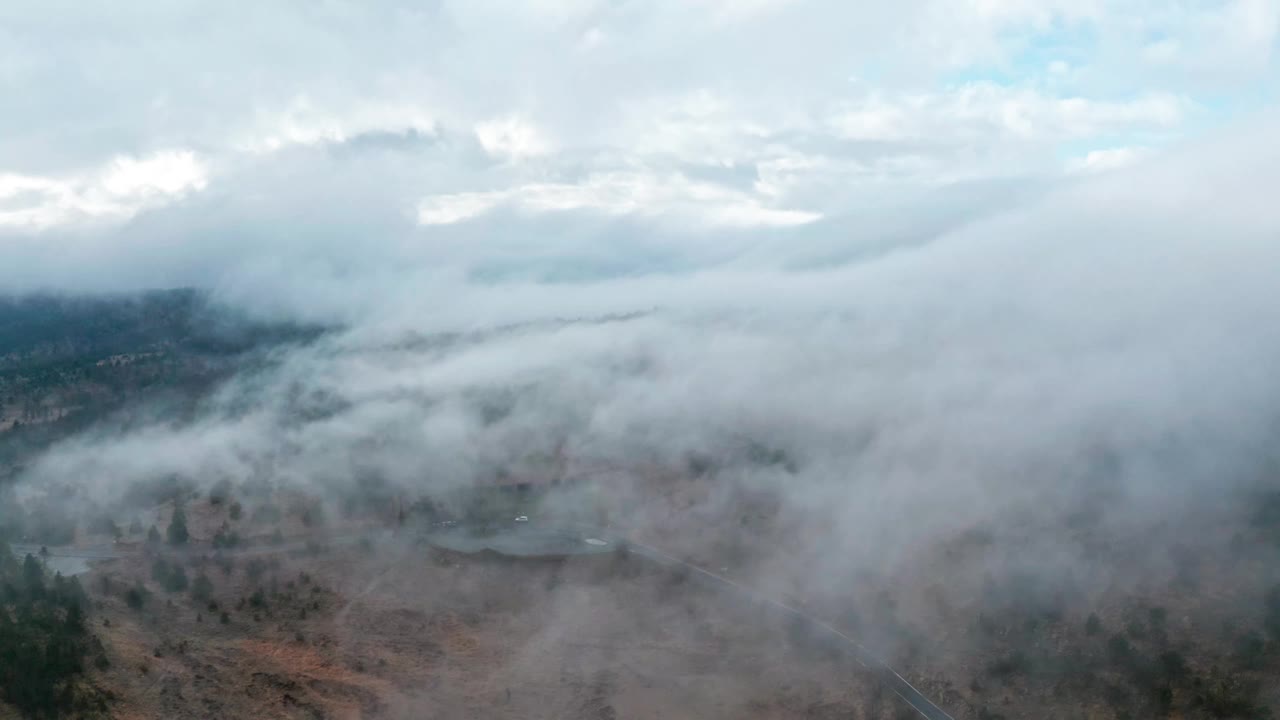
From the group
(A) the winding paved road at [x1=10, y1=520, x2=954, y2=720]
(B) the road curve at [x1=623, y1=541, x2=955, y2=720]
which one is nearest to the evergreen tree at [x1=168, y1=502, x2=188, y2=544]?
(A) the winding paved road at [x1=10, y1=520, x2=954, y2=720]

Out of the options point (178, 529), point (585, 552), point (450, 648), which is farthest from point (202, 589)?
point (585, 552)

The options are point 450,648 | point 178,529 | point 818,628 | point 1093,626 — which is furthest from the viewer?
point 178,529

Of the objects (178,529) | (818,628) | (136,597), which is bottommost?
(818,628)

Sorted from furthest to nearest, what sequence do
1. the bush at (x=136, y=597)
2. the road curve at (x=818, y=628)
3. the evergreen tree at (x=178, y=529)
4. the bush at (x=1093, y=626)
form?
the evergreen tree at (x=178, y=529)
the bush at (x=136, y=597)
the bush at (x=1093, y=626)
the road curve at (x=818, y=628)

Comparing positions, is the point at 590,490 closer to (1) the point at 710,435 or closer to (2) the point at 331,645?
(1) the point at 710,435

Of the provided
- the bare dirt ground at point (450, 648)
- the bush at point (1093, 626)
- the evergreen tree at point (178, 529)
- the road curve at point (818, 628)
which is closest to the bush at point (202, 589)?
the bare dirt ground at point (450, 648)

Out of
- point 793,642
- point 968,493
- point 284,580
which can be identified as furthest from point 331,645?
point 968,493

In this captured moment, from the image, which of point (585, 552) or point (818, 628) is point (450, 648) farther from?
point (818, 628)

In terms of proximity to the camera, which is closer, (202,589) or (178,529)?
(202,589)

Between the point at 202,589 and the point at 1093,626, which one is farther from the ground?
the point at 202,589

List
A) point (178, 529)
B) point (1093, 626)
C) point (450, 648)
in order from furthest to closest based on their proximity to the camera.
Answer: point (178, 529) < point (450, 648) < point (1093, 626)

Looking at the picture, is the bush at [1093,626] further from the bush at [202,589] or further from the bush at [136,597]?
the bush at [136,597]
